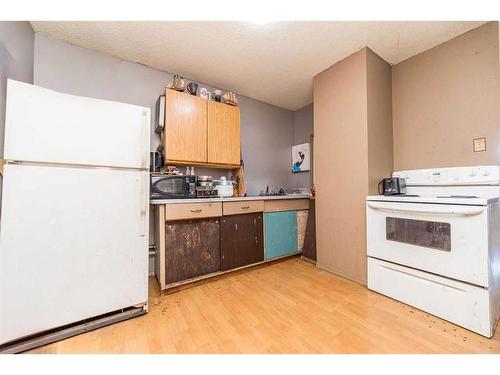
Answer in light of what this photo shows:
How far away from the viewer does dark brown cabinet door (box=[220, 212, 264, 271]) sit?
82.6 inches

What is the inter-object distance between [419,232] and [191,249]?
1890 millimetres

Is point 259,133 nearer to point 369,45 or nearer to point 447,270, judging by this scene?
point 369,45

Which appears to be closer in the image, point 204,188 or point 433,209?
point 433,209

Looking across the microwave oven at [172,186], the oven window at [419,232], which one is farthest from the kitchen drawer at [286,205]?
the oven window at [419,232]

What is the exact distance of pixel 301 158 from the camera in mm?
3400

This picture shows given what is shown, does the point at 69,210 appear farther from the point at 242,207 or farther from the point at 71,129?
the point at 242,207

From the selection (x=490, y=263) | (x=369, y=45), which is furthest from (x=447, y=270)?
(x=369, y=45)

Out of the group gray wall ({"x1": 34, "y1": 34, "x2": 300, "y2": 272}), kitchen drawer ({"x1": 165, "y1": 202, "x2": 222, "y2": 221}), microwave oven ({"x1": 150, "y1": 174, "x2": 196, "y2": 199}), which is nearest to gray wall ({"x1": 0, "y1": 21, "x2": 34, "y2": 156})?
gray wall ({"x1": 34, "y1": 34, "x2": 300, "y2": 272})

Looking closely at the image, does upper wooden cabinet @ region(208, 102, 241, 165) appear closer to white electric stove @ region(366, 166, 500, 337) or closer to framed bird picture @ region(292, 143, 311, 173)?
framed bird picture @ region(292, 143, 311, 173)

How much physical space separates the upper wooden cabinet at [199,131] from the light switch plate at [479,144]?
2.24 meters

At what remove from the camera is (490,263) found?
50.7 inches

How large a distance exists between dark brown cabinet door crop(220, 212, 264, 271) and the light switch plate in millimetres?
1998

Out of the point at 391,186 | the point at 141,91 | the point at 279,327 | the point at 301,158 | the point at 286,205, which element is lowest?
the point at 279,327

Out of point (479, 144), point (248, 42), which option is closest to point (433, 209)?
point (479, 144)
